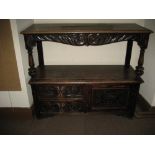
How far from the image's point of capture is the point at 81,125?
194 cm

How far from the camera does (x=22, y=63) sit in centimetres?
176

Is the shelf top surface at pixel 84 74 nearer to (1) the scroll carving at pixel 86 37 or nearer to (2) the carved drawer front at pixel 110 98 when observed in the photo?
(2) the carved drawer front at pixel 110 98

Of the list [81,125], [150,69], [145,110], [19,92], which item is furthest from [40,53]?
[145,110]

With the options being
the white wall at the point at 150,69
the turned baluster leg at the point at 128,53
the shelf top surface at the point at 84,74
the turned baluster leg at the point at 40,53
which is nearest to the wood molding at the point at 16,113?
the shelf top surface at the point at 84,74

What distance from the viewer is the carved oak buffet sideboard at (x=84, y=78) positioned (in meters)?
1.60

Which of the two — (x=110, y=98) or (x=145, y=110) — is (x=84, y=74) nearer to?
(x=110, y=98)

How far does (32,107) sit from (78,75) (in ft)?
2.52

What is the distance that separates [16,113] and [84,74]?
103cm

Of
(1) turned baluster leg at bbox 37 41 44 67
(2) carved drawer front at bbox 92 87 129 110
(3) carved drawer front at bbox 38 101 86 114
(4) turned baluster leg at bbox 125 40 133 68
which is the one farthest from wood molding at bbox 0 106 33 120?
(4) turned baluster leg at bbox 125 40 133 68

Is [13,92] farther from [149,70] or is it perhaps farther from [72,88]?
[149,70]

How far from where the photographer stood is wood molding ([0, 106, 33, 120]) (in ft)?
6.70
